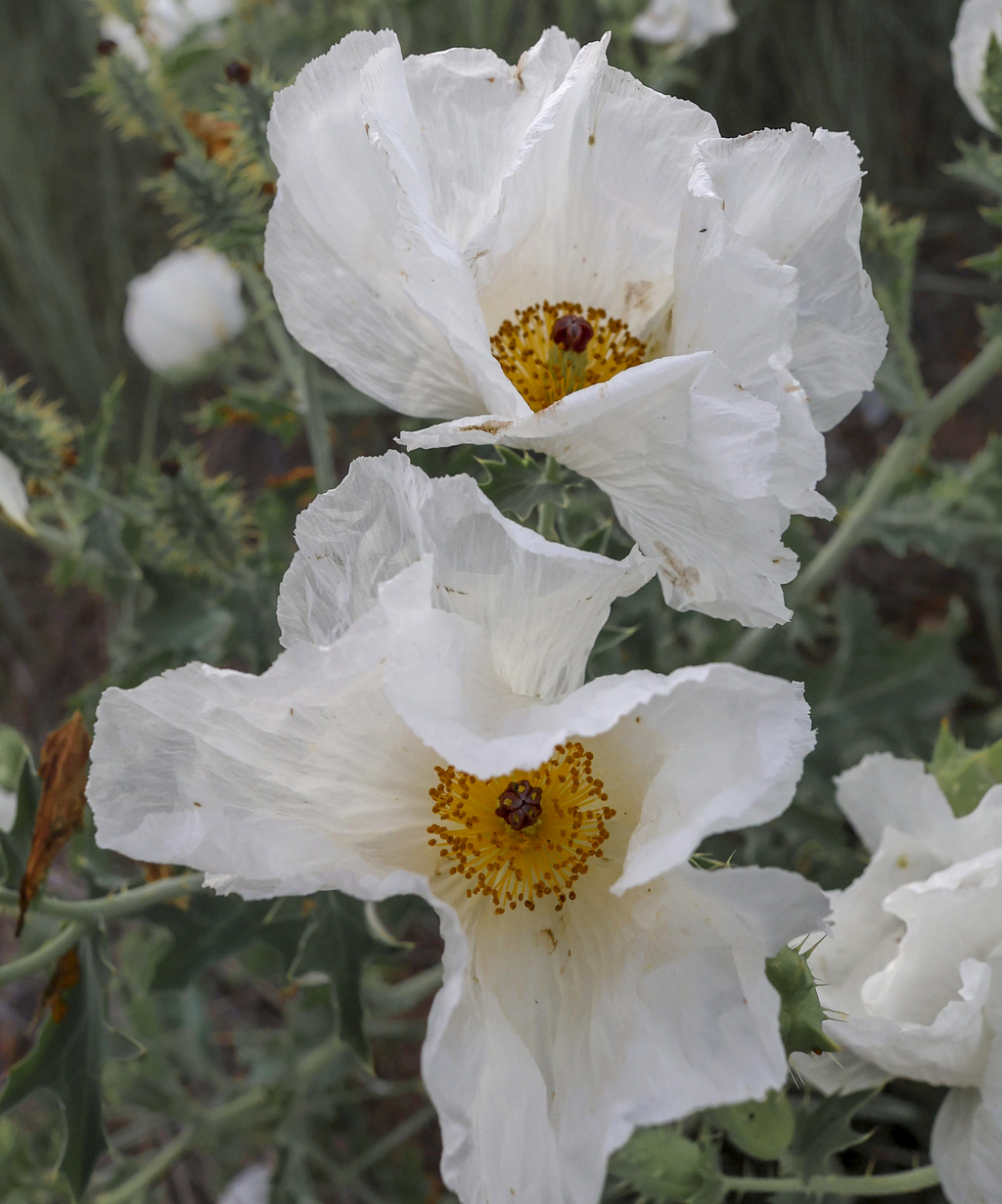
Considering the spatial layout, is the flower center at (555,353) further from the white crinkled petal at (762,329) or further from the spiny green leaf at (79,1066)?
the spiny green leaf at (79,1066)

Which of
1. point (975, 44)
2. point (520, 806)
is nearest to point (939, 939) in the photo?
point (520, 806)

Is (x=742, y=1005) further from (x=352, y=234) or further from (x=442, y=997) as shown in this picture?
(x=352, y=234)

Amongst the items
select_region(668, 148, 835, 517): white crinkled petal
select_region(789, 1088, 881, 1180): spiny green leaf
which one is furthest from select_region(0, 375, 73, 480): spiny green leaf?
select_region(789, 1088, 881, 1180): spiny green leaf

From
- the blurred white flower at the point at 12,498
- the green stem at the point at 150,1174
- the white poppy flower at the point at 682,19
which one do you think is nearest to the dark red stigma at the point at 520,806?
the blurred white flower at the point at 12,498

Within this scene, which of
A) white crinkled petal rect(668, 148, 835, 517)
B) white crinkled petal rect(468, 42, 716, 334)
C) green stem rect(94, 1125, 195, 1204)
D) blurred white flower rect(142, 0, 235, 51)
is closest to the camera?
white crinkled petal rect(668, 148, 835, 517)

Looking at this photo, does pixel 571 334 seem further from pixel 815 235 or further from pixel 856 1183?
pixel 856 1183

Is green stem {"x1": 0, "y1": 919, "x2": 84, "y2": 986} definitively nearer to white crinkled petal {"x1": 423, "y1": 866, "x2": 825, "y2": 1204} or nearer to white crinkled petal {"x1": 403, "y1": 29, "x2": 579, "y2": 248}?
white crinkled petal {"x1": 423, "y1": 866, "x2": 825, "y2": 1204}
